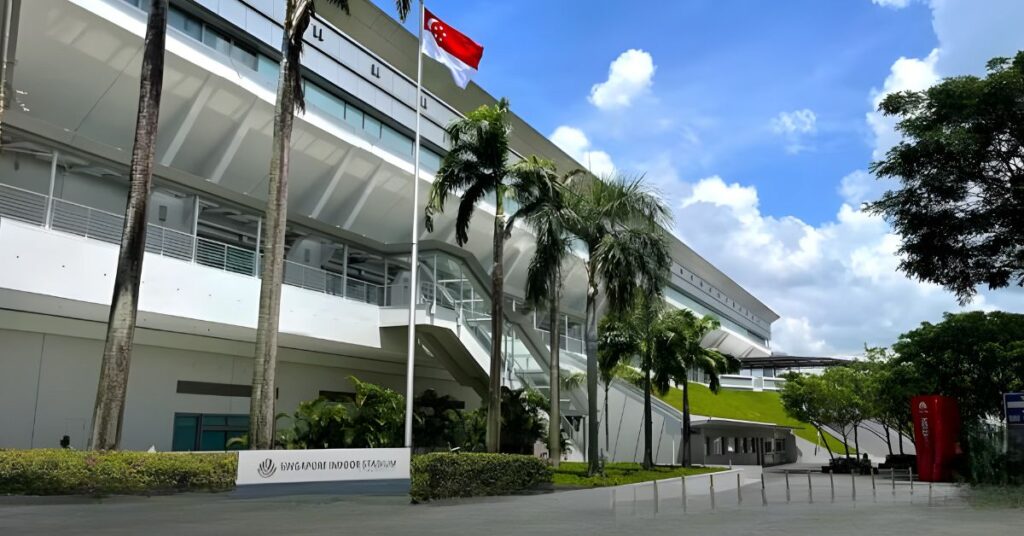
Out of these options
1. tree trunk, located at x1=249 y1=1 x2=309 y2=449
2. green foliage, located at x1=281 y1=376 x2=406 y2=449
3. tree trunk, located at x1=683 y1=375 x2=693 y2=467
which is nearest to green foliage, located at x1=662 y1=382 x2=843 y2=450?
tree trunk, located at x1=683 y1=375 x2=693 y2=467

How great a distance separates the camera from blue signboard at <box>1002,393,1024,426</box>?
905 inches

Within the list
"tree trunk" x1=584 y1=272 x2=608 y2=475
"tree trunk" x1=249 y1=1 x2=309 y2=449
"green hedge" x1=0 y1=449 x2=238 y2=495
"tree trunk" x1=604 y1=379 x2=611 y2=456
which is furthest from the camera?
"tree trunk" x1=604 y1=379 x2=611 y2=456

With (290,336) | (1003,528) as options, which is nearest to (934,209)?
(1003,528)

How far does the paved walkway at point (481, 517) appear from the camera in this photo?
1162cm

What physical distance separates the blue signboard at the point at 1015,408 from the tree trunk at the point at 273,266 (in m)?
21.3

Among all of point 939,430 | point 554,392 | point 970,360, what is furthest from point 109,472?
point 970,360

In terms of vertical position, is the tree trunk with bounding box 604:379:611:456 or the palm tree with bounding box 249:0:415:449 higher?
the palm tree with bounding box 249:0:415:449

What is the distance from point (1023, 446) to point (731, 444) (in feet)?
85.8

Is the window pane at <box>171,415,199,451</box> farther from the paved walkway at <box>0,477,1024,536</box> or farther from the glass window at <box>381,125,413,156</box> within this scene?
the glass window at <box>381,125,413,156</box>

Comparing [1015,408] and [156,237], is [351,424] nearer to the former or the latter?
[156,237]

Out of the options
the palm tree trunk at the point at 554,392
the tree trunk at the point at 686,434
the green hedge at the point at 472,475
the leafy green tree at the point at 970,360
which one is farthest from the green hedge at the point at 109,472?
the leafy green tree at the point at 970,360

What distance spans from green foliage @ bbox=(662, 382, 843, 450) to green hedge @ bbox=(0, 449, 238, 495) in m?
36.1

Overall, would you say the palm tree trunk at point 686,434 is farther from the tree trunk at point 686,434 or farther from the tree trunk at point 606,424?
the tree trunk at point 606,424

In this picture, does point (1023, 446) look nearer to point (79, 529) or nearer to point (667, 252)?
point (667, 252)
